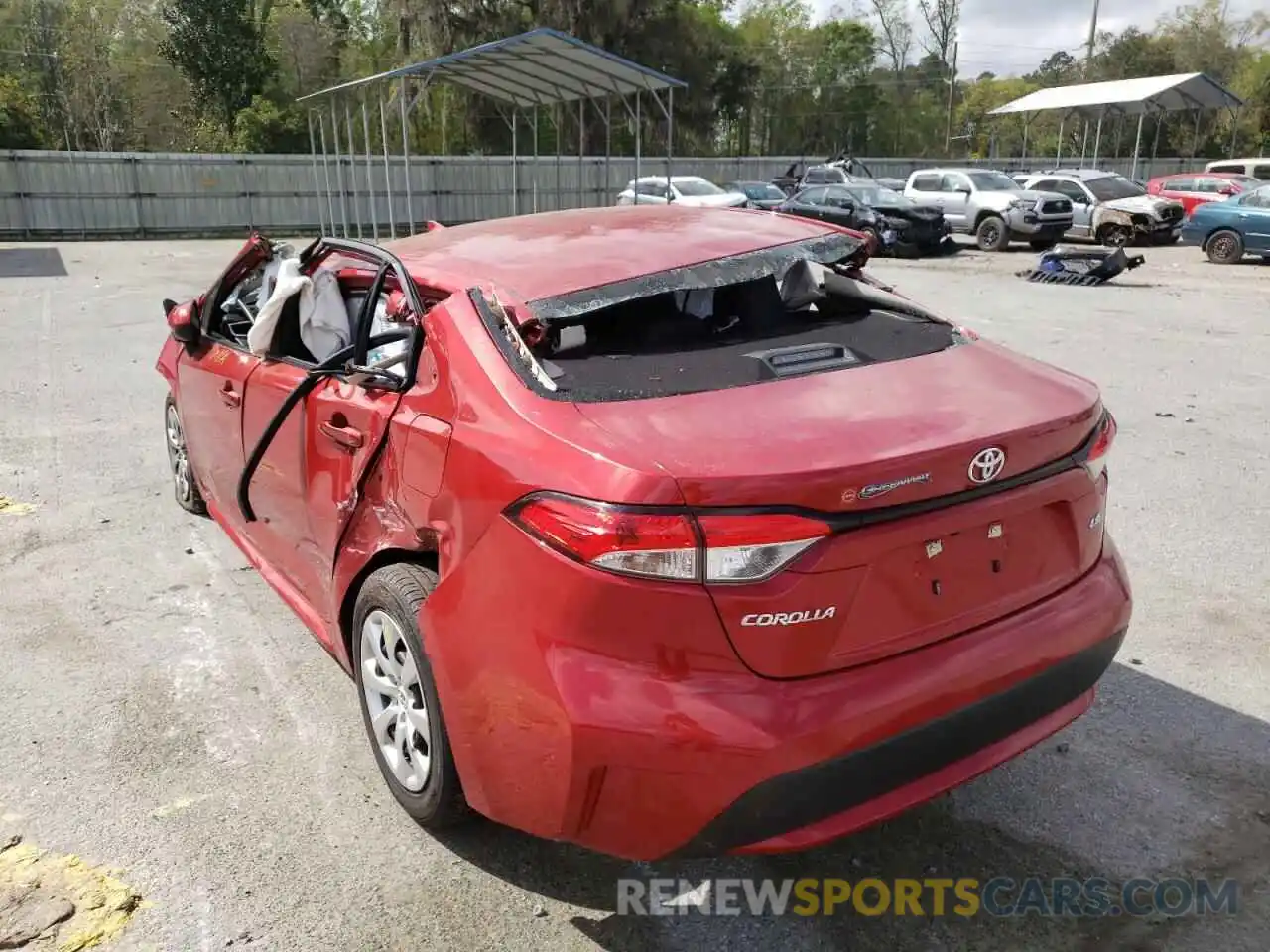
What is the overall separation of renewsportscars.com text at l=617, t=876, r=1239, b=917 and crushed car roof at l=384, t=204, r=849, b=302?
1667 mm

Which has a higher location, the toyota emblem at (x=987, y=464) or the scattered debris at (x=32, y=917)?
the toyota emblem at (x=987, y=464)

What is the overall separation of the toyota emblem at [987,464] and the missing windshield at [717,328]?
546mm

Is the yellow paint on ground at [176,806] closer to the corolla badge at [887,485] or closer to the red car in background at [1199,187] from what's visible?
the corolla badge at [887,485]

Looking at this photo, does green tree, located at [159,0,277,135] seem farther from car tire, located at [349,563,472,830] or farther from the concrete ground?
car tire, located at [349,563,472,830]

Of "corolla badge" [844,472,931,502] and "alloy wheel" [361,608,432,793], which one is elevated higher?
"corolla badge" [844,472,931,502]

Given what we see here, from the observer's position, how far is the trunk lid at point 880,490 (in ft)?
6.79

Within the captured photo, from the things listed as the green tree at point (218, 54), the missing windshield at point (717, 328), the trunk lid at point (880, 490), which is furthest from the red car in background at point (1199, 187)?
the green tree at point (218, 54)

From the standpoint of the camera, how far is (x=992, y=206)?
72.1ft

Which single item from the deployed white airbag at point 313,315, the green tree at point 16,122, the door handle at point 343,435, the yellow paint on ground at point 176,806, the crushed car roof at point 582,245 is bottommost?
the yellow paint on ground at point 176,806

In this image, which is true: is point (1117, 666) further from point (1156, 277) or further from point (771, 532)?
point (1156, 277)

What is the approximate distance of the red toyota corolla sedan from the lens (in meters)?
2.05

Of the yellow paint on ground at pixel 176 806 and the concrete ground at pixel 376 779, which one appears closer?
the concrete ground at pixel 376 779

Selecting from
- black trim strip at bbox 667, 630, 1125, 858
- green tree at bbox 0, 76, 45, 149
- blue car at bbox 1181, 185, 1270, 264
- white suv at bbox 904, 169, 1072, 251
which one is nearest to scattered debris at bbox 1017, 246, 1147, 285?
blue car at bbox 1181, 185, 1270, 264

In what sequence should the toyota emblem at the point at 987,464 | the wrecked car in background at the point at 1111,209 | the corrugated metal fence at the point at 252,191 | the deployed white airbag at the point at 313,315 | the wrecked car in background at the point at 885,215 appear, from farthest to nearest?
the corrugated metal fence at the point at 252,191
the wrecked car in background at the point at 1111,209
the wrecked car in background at the point at 885,215
the deployed white airbag at the point at 313,315
the toyota emblem at the point at 987,464
